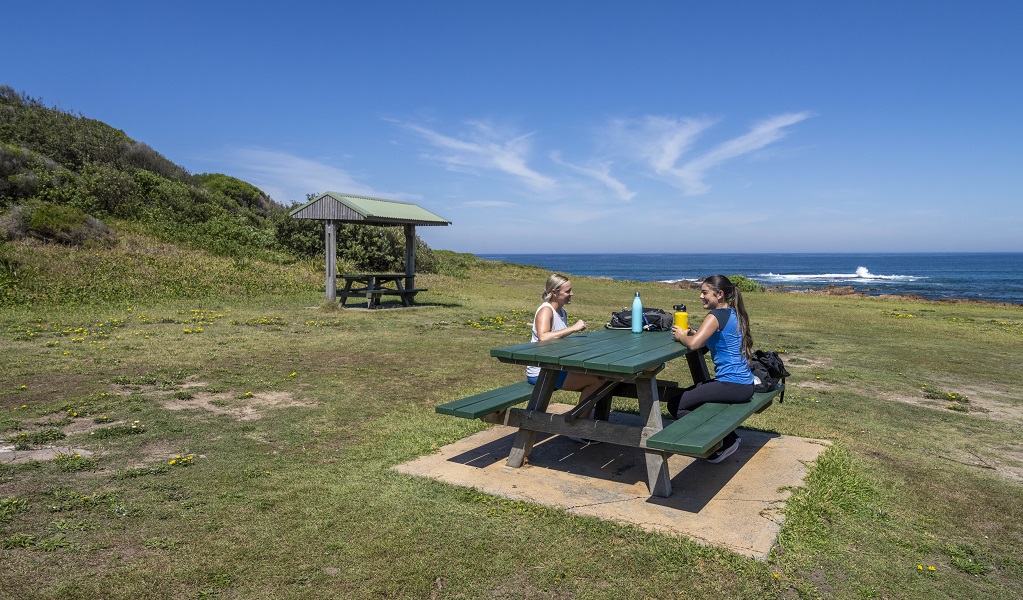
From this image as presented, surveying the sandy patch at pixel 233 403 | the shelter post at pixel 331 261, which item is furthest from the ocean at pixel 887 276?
the sandy patch at pixel 233 403

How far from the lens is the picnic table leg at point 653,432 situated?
13.7ft

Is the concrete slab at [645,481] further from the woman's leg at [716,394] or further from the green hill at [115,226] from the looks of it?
the green hill at [115,226]

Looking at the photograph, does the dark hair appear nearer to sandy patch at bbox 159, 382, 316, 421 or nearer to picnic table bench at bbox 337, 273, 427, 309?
sandy patch at bbox 159, 382, 316, 421

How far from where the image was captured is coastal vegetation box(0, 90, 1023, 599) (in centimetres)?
319

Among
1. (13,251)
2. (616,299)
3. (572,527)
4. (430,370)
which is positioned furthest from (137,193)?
(572,527)

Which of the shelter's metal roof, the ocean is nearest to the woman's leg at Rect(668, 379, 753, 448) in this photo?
the shelter's metal roof

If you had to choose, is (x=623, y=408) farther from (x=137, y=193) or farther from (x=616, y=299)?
(x=137, y=193)

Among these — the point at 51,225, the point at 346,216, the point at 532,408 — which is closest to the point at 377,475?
the point at 532,408

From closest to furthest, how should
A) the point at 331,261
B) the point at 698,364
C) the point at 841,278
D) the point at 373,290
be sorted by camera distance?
the point at 698,364 → the point at 373,290 → the point at 331,261 → the point at 841,278

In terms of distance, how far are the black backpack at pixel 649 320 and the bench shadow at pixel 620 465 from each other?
1151mm

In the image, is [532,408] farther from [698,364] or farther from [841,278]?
[841,278]

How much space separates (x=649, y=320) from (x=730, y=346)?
1063 millimetres

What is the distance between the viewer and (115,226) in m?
22.0

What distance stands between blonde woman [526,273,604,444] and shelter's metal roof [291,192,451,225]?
34.5 ft
